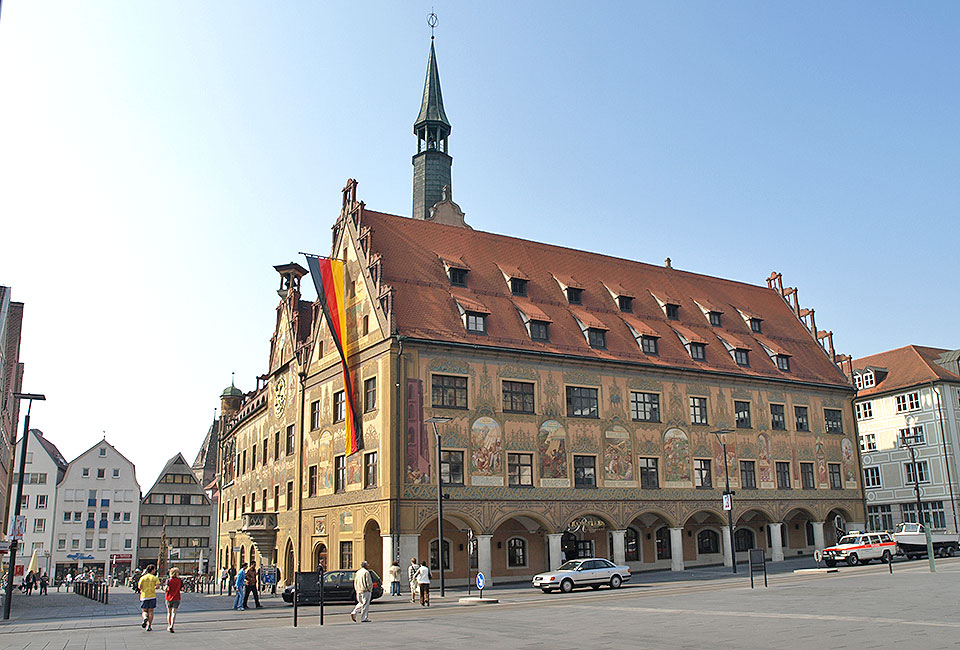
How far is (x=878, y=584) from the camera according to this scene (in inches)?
1134

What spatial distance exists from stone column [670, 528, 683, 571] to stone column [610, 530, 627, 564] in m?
3.58

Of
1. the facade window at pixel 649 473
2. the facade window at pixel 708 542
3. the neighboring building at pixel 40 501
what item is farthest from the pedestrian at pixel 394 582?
the neighboring building at pixel 40 501

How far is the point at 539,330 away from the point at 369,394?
9.40 meters

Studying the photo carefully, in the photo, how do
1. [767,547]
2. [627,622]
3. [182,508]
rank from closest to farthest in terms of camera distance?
[627,622] < [767,547] < [182,508]

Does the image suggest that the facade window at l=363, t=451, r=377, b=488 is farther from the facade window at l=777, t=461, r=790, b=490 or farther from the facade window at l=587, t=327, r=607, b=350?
the facade window at l=777, t=461, r=790, b=490

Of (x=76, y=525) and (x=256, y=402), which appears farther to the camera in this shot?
(x=76, y=525)

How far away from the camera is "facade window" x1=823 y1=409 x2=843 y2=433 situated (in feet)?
176

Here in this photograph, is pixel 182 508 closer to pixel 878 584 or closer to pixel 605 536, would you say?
pixel 605 536

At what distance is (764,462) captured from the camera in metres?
49.7

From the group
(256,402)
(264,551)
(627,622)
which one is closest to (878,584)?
(627,622)

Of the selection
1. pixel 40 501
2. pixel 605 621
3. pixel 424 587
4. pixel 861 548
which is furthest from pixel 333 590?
pixel 40 501

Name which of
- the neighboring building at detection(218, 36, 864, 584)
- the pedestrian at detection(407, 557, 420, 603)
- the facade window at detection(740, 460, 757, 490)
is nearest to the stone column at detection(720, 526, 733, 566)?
the neighboring building at detection(218, 36, 864, 584)

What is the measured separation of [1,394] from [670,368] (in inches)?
1633

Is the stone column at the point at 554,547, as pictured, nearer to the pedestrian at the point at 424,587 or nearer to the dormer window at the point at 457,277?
the pedestrian at the point at 424,587
